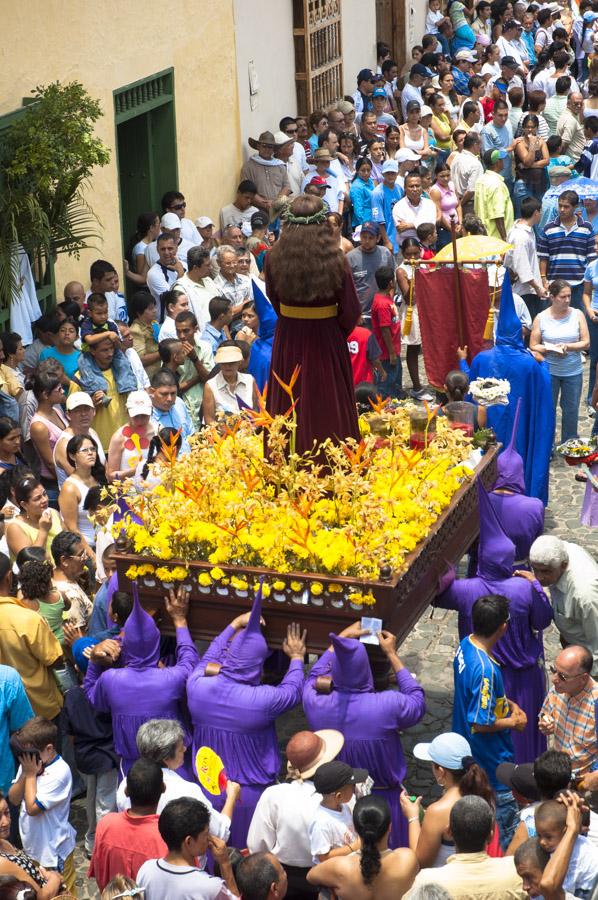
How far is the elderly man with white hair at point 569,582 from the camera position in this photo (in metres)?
7.43

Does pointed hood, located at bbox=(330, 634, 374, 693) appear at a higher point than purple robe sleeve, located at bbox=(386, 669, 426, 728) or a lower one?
higher

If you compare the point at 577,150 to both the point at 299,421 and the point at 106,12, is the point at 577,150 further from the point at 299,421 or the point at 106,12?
the point at 299,421

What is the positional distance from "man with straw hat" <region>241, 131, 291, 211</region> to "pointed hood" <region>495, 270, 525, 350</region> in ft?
20.7

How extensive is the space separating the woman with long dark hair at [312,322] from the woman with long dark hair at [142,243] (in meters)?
5.59

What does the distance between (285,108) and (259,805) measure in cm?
1330

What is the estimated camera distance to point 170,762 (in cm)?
616

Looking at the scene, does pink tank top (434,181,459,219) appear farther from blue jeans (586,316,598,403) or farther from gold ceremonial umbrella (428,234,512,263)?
gold ceremonial umbrella (428,234,512,263)

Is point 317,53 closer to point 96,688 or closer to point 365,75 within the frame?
point 365,75

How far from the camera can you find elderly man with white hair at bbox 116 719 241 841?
5.97 metres

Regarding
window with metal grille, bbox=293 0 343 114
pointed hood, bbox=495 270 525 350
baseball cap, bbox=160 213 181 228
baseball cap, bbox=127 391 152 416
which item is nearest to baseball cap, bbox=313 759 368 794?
baseball cap, bbox=127 391 152 416

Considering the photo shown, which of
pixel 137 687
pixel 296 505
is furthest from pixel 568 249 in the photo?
pixel 137 687

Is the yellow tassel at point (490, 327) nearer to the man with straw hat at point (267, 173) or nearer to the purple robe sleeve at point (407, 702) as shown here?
the purple robe sleeve at point (407, 702)

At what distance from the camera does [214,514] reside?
24.1 feet

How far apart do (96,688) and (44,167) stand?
5122 mm
